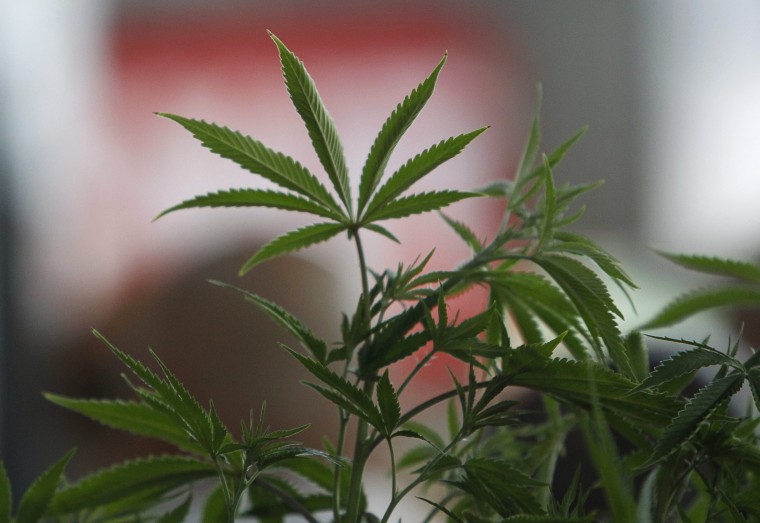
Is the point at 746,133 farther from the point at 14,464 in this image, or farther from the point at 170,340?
the point at 14,464

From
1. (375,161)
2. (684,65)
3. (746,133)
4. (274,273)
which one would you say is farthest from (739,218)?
(375,161)

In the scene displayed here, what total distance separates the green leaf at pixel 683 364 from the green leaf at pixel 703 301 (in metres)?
0.10

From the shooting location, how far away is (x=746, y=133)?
11.3 ft

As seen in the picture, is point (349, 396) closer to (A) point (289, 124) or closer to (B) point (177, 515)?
(B) point (177, 515)

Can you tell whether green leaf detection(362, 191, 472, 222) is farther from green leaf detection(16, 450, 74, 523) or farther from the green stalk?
green leaf detection(16, 450, 74, 523)

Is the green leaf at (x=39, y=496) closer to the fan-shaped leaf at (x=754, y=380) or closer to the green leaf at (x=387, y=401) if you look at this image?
the green leaf at (x=387, y=401)

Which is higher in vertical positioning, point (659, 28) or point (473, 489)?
point (659, 28)

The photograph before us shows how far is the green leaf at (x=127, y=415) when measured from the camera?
315 mm

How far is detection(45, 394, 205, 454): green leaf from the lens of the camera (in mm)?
315

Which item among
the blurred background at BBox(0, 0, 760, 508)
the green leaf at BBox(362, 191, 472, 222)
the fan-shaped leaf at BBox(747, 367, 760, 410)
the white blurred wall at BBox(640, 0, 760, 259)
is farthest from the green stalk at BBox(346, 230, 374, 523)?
the white blurred wall at BBox(640, 0, 760, 259)

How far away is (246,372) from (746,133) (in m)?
2.35

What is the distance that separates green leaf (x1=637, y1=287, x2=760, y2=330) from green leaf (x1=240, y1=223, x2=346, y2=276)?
15 cm

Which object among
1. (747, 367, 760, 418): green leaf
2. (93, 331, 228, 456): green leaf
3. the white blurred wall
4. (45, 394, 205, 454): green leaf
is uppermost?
the white blurred wall

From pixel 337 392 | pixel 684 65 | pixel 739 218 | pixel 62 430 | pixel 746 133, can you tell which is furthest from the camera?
pixel 684 65
